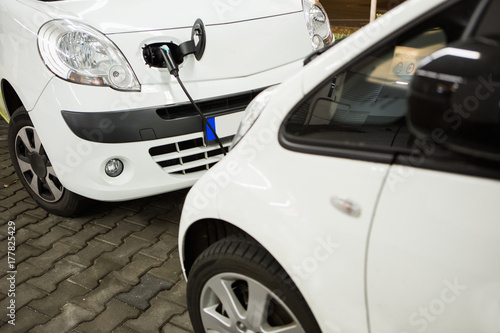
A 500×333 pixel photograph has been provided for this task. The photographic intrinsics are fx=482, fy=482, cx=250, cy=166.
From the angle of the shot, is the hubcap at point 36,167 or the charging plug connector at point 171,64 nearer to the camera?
the charging plug connector at point 171,64

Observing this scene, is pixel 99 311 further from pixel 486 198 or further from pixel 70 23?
pixel 486 198

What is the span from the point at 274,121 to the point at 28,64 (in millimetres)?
1824

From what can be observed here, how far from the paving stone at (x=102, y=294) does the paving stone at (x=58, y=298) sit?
2.0 inches

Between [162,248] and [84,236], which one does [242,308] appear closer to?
[162,248]

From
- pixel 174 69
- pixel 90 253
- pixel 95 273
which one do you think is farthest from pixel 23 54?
pixel 95 273

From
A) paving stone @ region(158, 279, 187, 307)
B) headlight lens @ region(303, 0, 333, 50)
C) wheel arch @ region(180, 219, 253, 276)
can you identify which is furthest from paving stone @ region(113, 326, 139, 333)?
headlight lens @ region(303, 0, 333, 50)

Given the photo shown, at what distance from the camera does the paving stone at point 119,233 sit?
2.89m

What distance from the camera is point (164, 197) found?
3373mm

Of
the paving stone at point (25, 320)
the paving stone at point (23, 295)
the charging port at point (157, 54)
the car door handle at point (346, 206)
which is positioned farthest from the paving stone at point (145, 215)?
the car door handle at point (346, 206)

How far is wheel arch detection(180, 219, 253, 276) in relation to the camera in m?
1.79

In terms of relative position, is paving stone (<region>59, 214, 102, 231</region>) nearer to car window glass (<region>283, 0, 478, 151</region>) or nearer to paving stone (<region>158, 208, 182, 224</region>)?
paving stone (<region>158, 208, 182, 224</region>)

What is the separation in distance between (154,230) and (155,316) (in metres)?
0.79

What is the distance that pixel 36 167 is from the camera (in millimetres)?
3082

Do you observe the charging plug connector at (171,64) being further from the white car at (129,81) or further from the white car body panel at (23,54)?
the white car body panel at (23,54)
